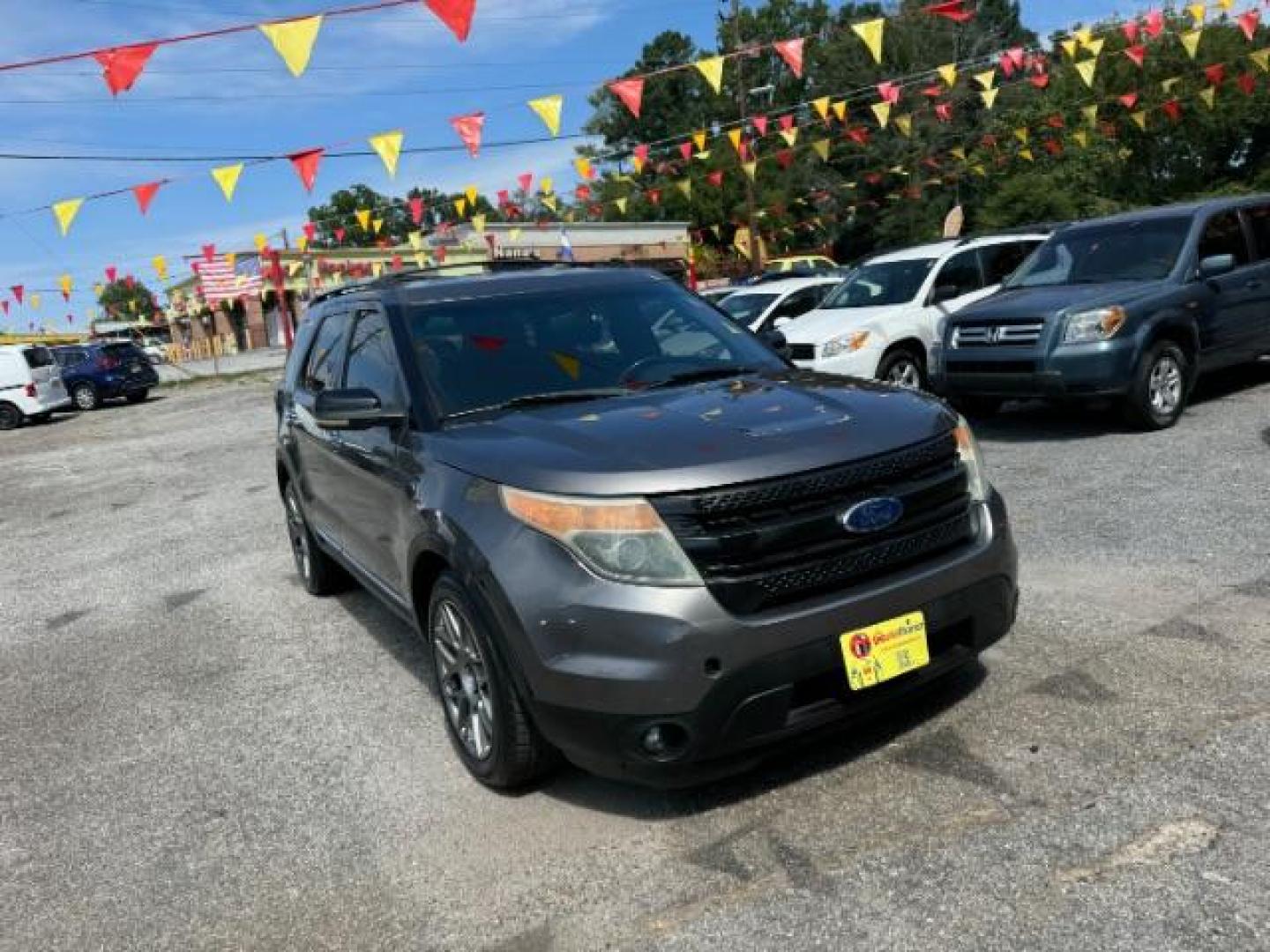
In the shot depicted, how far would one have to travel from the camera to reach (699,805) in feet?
10.8

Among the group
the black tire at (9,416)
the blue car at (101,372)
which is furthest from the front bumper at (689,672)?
the blue car at (101,372)

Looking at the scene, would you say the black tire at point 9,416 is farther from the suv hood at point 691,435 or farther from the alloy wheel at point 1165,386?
the suv hood at point 691,435

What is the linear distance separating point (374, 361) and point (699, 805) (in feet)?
7.67

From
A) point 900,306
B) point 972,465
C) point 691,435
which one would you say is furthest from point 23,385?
point 972,465

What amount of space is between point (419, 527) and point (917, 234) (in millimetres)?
56432

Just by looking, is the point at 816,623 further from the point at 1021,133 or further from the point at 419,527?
the point at 1021,133

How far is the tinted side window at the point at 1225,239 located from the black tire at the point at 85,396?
26.6 meters

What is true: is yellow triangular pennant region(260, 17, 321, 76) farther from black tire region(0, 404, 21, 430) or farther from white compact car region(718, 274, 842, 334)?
black tire region(0, 404, 21, 430)

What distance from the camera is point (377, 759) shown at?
3.98 metres

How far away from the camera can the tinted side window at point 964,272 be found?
1088cm

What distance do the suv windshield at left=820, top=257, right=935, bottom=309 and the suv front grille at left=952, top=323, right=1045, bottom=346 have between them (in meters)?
1.84

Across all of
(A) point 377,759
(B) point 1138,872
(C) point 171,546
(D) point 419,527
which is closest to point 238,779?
(A) point 377,759

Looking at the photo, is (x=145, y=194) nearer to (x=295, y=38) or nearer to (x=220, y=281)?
(x=295, y=38)

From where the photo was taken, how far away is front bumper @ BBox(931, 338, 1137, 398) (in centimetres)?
796
